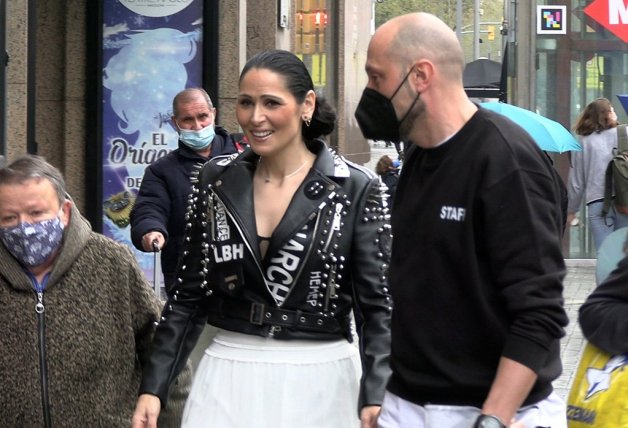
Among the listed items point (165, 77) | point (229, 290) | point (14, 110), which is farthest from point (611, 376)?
point (165, 77)

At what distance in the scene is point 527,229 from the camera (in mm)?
3143

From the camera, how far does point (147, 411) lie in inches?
171

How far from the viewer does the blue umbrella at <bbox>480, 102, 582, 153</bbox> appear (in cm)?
1332

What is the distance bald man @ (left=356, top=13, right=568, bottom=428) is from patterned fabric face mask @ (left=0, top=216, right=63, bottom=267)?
1.33m

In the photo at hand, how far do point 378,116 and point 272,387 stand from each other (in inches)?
45.0

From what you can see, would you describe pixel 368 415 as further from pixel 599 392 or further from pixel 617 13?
pixel 617 13

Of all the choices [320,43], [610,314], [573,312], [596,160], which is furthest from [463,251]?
[320,43]

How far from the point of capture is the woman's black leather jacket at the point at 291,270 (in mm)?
4340

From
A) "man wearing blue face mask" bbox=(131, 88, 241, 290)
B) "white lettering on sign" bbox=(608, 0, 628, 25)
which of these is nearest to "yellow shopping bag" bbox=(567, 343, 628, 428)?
"man wearing blue face mask" bbox=(131, 88, 241, 290)

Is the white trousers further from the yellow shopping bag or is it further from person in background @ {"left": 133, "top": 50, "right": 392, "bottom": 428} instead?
person in background @ {"left": 133, "top": 50, "right": 392, "bottom": 428}

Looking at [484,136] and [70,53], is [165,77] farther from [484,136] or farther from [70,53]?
[484,136]

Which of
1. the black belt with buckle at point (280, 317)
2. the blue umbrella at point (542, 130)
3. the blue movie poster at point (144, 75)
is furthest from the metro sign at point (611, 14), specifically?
the black belt with buckle at point (280, 317)

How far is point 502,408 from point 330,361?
131cm

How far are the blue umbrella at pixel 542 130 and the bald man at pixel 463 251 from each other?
983 centimetres
